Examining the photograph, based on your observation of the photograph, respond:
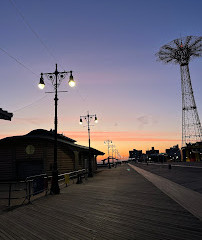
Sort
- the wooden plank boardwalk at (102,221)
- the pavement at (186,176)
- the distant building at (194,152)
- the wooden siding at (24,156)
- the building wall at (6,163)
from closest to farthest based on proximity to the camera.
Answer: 1. the wooden plank boardwalk at (102,221)
2. the pavement at (186,176)
3. the building wall at (6,163)
4. the wooden siding at (24,156)
5. the distant building at (194,152)

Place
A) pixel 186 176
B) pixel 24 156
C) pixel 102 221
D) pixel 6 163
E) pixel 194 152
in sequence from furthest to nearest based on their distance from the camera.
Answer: pixel 194 152
pixel 24 156
pixel 6 163
pixel 186 176
pixel 102 221

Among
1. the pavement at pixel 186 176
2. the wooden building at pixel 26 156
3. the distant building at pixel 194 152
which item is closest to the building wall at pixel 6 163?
the wooden building at pixel 26 156

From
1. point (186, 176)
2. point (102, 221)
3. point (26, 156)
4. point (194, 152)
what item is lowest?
point (186, 176)

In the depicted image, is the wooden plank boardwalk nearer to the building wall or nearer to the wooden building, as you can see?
the wooden building

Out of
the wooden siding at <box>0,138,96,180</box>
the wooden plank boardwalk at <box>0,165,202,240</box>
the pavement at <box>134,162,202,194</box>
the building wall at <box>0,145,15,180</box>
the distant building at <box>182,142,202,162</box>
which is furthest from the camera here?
the distant building at <box>182,142,202,162</box>

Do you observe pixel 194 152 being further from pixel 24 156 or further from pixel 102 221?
pixel 102 221

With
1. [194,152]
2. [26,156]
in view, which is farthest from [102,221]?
[194,152]

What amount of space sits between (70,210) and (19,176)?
53.3ft

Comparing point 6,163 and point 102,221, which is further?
point 6,163

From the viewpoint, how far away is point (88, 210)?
747 cm

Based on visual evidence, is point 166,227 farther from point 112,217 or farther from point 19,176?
point 19,176

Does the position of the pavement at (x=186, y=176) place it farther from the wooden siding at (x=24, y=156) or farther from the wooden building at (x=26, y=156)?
the wooden siding at (x=24, y=156)

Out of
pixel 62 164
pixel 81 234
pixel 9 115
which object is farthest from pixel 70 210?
pixel 62 164

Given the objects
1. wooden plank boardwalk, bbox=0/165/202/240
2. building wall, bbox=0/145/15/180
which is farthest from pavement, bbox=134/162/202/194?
building wall, bbox=0/145/15/180
